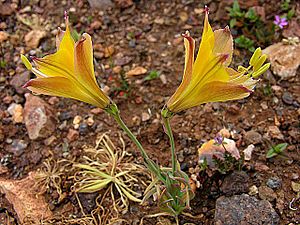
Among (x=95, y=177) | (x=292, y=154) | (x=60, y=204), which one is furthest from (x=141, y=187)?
(x=292, y=154)

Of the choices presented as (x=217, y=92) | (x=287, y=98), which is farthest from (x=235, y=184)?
(x=217, y=92)

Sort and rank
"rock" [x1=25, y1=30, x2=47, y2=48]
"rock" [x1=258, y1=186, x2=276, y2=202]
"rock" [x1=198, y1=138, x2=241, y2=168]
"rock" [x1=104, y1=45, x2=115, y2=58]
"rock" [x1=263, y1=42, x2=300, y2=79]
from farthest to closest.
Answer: "rock" [x1=25, y1=30, x2=47, y2=48], "rock" [x1=104, y1=45, x2=115, y2=58], "rock" [x1=263, y1=42, x2=300, y2=79], "rock" [x1=198, y1=138, x2=241, y2=168], "rock" [x1=258, y1=186, x2=276, y2=202]

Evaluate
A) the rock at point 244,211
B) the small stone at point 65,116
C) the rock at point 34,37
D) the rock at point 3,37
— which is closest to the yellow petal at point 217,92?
the rock at point 244,211

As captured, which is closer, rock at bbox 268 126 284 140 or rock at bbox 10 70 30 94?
rock at bbox 268 126 284 140

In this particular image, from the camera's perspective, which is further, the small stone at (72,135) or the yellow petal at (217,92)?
the small stone at (72,135)

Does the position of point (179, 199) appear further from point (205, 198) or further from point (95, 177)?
point (95, 177)

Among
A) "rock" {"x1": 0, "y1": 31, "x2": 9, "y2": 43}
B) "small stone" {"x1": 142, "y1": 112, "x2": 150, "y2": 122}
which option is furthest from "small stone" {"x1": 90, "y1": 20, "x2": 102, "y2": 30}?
"small stone" {"x1": 142, "y1": 112, "x2": 150, "y2": 122}

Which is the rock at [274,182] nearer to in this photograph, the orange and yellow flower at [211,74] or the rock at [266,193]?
the rock at [266,193]

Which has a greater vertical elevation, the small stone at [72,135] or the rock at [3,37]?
the rock at [3,37]

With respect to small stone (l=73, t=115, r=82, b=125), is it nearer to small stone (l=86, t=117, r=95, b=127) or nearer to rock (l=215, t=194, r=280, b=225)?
small stone (l=86, t=117, r=95, b=127)
